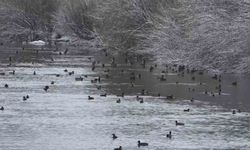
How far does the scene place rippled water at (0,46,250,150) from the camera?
19.0m

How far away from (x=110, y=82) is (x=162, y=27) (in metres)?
10.7

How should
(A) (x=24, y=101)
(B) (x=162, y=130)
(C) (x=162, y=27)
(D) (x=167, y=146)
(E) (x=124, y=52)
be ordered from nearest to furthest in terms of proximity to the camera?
1. (D) (x=167, y=146)
2. (B) (x=162, y=130)
3. (A) (x=24, y=101)
4. (C) (x=162, y=27)
5. (E) (x=124, y=52)

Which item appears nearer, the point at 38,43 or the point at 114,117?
the point at 114,117

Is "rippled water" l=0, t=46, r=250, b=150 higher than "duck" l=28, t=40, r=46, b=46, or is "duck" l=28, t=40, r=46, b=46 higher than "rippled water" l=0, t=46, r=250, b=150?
"duck" l=28, t=40, r=46, b=46

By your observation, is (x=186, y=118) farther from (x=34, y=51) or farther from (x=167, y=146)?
(x=34, y=51)

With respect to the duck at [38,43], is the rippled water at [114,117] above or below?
below

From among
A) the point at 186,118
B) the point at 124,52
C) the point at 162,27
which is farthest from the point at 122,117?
the point at 124,52

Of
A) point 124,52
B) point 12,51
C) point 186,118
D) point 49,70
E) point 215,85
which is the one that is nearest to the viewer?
point 186,118

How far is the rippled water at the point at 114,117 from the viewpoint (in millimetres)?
18984

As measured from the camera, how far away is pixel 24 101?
26.9 m

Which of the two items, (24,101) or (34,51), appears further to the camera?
(34,51)

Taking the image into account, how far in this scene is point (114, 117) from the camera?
23203mm

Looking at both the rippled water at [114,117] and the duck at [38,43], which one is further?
the duck at [38,43]

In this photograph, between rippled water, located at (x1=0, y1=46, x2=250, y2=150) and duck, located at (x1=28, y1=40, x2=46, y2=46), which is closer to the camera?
rippled water, located at (x1=0, y1=46, x2=250, y2=150)
